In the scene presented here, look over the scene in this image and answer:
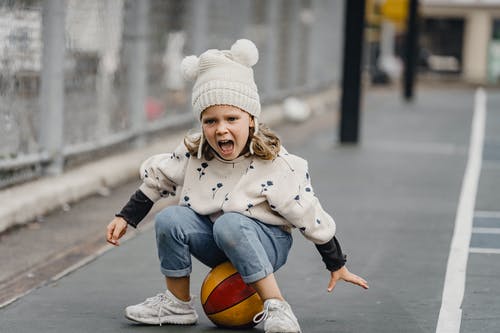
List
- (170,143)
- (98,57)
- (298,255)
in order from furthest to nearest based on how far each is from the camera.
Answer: (170,143) < (98,57) < (298,255)

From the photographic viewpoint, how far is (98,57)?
11734 mm

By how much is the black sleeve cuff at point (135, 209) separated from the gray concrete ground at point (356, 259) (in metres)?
0.51

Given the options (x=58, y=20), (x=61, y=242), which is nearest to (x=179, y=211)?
(x=61, y=242)

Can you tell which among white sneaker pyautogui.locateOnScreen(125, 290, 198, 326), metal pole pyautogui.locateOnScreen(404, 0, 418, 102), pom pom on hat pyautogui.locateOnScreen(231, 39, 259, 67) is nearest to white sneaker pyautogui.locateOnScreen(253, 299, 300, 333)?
white sneaker pyautogui.locateOnScreen(125, 290, 198, 326)

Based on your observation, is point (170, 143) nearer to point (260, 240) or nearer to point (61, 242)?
point (61, 242)

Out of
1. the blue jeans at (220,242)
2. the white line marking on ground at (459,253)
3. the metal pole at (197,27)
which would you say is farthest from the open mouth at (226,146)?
the metal pole at (197,27)

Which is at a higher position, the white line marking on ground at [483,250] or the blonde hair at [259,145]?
the blonde hair at [259,145]

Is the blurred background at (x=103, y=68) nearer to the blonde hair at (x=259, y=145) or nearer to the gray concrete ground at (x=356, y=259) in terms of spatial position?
the gray concrete ground at (x=356, y=259)

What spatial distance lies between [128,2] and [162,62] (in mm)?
1372

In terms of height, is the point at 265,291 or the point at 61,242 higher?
the point at 265,291

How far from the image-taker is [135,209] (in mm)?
5895

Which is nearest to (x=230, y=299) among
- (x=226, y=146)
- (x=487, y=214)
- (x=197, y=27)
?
(x=226, y=146)

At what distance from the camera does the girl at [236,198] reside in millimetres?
5586

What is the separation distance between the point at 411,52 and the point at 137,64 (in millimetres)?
13329
